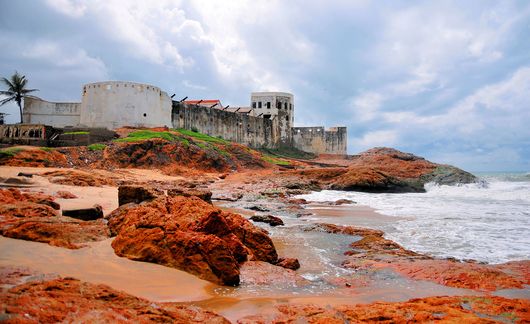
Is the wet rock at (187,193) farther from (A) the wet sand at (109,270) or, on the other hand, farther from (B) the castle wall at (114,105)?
(B) the castle wall at (114,105)

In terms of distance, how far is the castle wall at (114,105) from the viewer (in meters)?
33.2

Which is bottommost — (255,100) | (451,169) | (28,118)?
(451,169)

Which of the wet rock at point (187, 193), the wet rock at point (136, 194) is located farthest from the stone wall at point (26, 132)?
the wet rock at point (136, 194)

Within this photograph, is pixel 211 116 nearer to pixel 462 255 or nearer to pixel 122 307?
pixel 462 255

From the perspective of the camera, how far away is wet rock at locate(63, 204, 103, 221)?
6.91m

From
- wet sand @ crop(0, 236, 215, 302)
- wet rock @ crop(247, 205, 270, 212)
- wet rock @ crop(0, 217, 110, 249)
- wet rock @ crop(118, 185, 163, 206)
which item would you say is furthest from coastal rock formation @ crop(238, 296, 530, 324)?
wet rock @ crop(247, 205, 270, 212)

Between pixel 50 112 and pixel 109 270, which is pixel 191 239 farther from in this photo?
pixel 50 112

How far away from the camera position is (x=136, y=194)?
25.8ft

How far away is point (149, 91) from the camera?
34.8m

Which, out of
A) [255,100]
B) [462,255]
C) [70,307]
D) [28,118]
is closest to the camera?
[70,307]

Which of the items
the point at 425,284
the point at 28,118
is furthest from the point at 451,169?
the point at 28,118

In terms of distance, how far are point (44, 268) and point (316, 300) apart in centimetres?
289

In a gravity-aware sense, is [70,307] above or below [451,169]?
below

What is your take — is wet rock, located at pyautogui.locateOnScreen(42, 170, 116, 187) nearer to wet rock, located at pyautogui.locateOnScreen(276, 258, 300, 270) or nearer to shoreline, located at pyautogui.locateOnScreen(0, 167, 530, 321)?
shoreline, located at pyautogui.locateOnScreen(0, 167, 530, 321)
